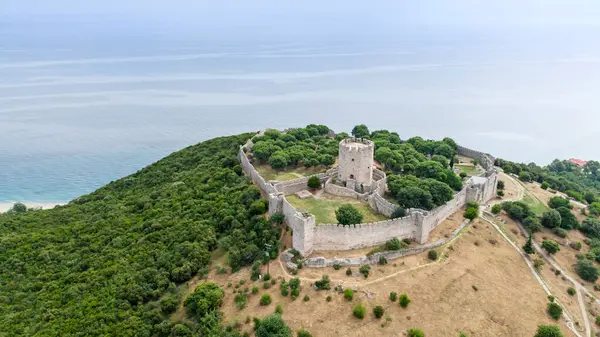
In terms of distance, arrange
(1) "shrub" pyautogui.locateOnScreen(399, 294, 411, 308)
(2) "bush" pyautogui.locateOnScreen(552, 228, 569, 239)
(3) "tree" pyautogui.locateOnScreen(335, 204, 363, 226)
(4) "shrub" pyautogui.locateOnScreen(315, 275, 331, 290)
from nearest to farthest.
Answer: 1. (1) "shrub" pyautogui.locateOnScreen(399, 294, 411, 308)
2. (4) "shrub" pyautogui.locateOnScreen(315, 275, 331, 290)
3. (3) "tree" pyautogui.locateOnScreen(335, 204, 363, 226)
4. (2) "bush" pyautogui.locateOnScreen(552, 228, 569, 239)

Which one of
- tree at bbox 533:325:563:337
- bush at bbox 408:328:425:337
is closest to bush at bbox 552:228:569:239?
tree at bbox 533:325:563:337

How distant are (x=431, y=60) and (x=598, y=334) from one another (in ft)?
608

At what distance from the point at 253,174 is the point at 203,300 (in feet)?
50.3

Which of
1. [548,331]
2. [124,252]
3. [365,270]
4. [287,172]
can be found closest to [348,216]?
[365,270]

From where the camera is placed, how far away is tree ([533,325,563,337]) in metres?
25.1

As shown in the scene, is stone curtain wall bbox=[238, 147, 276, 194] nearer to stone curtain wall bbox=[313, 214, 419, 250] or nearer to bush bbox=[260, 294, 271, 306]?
stone curtain wall bbox=[313, 214, 419, 250]

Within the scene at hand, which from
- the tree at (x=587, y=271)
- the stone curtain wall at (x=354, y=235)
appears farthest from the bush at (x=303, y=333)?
the tree at (x=587, y=271)

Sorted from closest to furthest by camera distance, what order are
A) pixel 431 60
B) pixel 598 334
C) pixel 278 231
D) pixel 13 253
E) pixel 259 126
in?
pixel 598 334 < pixel 278 231 < pixel 13 253 < pixel 259 126 < pixel 431 60

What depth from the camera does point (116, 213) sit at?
40156 mm

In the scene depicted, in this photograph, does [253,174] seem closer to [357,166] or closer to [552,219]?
[357,166]

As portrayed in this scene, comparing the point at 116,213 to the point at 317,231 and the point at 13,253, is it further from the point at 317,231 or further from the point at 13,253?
the point at 317,231

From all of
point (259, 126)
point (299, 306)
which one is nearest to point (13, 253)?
point (299, 306)

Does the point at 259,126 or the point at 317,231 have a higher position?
the point at 317,231

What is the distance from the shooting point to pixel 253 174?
3994 centimetres
